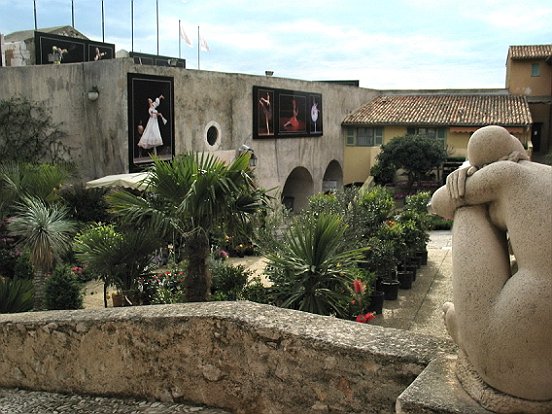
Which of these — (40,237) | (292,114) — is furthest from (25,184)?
(292,114)

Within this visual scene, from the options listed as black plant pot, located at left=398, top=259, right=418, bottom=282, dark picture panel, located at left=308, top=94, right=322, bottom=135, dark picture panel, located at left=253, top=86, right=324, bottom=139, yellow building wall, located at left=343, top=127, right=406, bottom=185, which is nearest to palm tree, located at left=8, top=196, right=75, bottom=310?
black plant pot, located at left=398, top=259, right=418, bottom=282

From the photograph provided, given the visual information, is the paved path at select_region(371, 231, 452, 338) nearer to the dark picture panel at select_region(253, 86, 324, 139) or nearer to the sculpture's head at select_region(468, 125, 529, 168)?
the sculpture's head at select_region(468, 125, 529, 168)

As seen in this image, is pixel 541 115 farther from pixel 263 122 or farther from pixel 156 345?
pixel 156 345

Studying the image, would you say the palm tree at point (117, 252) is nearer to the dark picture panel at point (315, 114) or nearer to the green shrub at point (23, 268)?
the green shrub at point (23, 268)

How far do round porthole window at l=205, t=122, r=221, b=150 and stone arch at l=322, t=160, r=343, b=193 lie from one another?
10411 mm

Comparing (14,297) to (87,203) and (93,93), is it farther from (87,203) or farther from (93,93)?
(93,93)

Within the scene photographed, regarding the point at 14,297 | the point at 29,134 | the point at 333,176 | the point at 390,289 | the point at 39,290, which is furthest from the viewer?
the point at 333,176

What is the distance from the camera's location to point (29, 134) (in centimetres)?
1591

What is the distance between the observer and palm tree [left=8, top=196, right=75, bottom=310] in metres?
9.20

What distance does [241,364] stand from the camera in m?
4.18

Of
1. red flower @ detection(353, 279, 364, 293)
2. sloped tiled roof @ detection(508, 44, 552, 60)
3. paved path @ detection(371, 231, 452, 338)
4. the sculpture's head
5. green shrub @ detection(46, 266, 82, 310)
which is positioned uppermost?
sloped tiled roof @ detection(508, 44, 552, 60)

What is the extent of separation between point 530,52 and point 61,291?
30968 millimetres

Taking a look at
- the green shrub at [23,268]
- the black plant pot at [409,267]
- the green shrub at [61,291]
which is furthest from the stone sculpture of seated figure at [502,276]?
the green shrub at [23,268]

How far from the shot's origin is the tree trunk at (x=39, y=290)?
30.0ft
